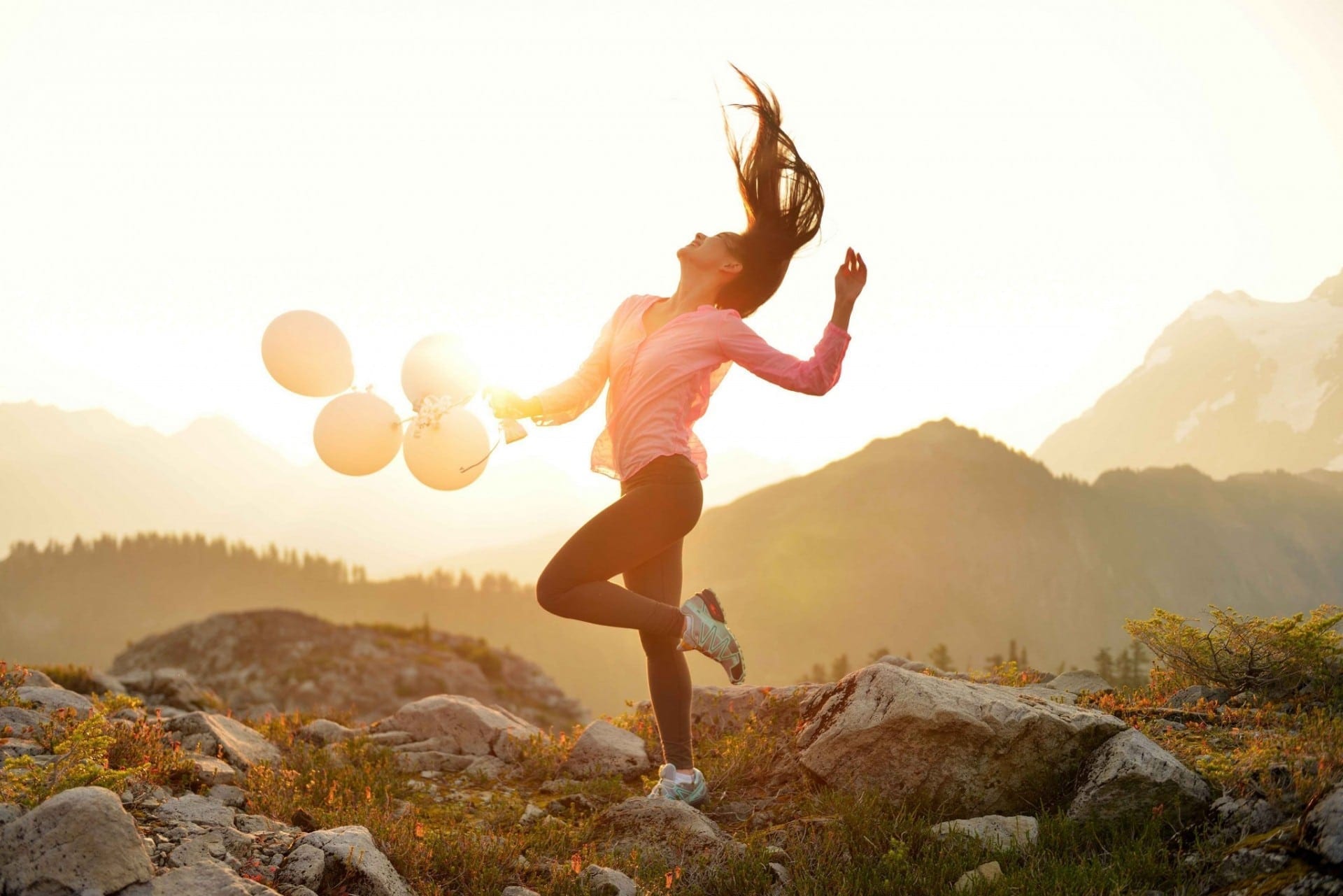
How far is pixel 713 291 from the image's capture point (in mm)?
5016

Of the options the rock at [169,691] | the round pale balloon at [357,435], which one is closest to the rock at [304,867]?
the round pale balloon at [357,435]

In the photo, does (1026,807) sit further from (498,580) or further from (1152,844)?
(498,580)

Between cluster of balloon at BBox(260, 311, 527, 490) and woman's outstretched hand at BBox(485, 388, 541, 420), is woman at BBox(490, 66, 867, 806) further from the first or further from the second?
cluster of balloon at BBox(260, 311, 527, 490)

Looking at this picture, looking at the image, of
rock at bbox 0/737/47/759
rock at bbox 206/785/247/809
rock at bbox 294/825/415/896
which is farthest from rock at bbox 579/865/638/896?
rock at bbox 0/737/47/759

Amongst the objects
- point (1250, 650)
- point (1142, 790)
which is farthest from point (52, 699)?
point (1250, 650)

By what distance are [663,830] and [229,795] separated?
7.96ft

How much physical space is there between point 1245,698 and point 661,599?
158 inches

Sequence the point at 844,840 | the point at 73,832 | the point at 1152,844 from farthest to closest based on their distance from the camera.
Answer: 1. the point at 844,840
2. the point at 1152,844
3. the point at 73,832

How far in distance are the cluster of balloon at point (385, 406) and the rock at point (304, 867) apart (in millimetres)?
2669

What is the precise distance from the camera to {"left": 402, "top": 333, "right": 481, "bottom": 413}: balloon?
6023mm

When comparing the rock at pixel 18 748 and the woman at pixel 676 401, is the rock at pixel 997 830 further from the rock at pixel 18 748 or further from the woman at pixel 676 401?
the rock at pixel 18 748

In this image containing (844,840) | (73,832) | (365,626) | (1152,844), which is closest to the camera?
(73,832)

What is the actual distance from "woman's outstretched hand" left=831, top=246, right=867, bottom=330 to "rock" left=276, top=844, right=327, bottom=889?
337 cm

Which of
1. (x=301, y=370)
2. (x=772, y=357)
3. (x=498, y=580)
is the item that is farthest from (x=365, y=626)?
(x=498, y=580)
